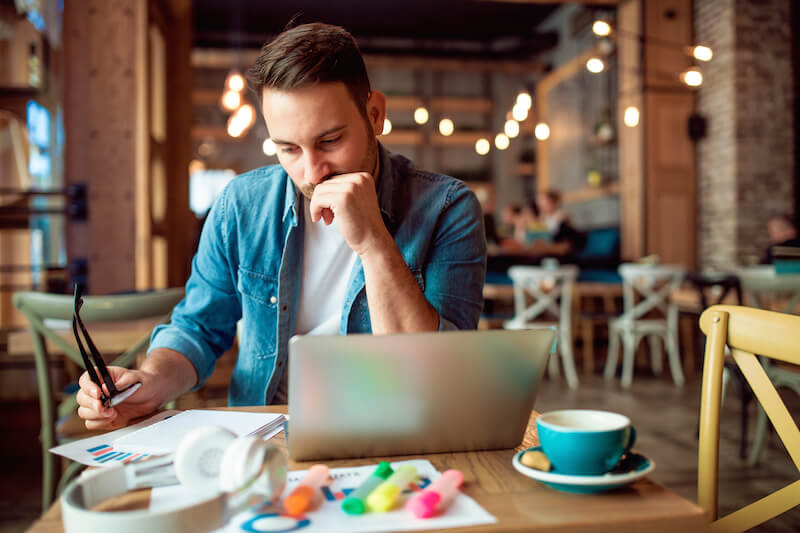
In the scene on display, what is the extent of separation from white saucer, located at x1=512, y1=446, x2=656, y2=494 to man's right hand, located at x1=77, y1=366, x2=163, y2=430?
0.58 metres

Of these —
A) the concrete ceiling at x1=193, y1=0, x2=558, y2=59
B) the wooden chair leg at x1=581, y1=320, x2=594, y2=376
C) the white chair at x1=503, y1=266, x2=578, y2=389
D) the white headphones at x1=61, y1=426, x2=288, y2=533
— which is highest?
the concrete ceiling at x1=193, y1=0, x2=558, y2=59

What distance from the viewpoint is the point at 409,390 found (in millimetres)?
673

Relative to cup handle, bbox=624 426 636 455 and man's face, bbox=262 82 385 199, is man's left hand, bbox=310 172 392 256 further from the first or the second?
cup handle, bbox=624 426 636 455

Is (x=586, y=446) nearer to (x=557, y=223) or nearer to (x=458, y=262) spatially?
(x=458, y=262)

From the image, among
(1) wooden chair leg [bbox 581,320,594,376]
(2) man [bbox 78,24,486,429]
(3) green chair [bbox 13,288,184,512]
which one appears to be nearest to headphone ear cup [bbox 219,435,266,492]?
(2) man [bbox 78,24,486,429]

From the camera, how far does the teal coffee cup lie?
61cm

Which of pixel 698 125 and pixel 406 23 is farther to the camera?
pixel 406 23

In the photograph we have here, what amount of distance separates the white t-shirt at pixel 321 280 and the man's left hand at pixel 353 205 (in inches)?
10.9

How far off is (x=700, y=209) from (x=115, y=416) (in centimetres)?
715

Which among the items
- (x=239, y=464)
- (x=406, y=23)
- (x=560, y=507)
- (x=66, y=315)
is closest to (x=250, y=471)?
(x=239, y=464)

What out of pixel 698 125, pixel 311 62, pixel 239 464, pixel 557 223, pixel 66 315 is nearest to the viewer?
pixel 239 464

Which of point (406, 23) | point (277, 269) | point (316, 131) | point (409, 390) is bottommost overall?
point (409, 390)

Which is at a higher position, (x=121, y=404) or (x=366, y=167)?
(x=366, y=167)

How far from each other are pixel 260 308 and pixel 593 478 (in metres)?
0.82
